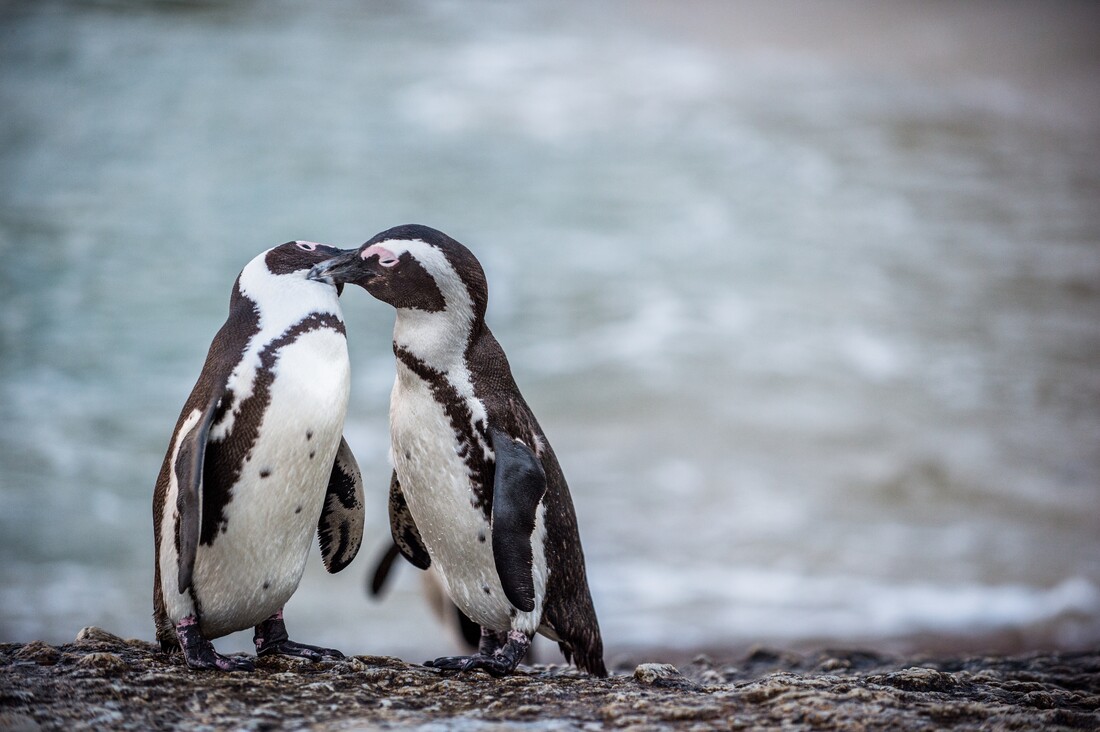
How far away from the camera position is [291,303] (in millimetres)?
3348

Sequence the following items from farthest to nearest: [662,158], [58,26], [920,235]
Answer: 1. [58,26]
2. [662,158]
3. [920,235]

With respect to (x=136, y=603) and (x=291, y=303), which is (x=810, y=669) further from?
(x=136, y=603)

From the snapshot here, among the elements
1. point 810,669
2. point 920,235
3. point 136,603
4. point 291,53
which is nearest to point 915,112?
point 920,235

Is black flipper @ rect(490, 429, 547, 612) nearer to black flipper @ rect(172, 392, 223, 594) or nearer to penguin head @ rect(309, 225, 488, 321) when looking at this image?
penguin head @ rect(309, 225, 488, 321)

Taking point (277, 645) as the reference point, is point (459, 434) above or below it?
above

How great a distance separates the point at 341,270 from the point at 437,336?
334 millimetres

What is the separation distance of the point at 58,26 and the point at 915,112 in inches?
658

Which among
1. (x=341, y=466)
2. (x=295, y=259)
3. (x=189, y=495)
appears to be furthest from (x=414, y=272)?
(x=189, y=495)

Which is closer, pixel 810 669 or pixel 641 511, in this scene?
pixel 810 669

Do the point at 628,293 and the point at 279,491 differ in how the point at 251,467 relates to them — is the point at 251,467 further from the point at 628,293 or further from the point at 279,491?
the point at 628,293

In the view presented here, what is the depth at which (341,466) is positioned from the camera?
11.5 ft

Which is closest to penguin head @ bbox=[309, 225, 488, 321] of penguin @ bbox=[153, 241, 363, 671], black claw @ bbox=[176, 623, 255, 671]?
penguin @ bbox=[153, 241, 363, 671]

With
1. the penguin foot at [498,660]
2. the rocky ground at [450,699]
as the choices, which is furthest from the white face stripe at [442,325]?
the rocky ground at [450,699]

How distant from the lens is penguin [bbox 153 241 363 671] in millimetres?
3162
